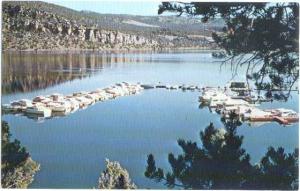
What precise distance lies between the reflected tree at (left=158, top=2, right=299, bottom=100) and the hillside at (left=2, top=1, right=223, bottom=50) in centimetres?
13

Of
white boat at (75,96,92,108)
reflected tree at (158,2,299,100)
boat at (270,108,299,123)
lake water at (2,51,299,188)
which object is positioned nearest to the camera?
reflected tree at (158,2,299,100)

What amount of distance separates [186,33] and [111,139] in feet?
2.73

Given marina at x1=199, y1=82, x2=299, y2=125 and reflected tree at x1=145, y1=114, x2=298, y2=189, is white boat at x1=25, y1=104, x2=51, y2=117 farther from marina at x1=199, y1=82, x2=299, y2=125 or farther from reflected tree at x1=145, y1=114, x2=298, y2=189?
marina at x1=199, y1=82, x2=299, y2=125

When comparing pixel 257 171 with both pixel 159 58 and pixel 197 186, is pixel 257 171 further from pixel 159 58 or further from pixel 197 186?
pixel 159 58

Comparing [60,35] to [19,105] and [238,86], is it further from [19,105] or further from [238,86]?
[238,86]

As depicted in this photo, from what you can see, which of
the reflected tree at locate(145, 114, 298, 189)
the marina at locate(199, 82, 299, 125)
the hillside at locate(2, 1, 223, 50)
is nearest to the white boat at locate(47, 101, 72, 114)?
the hillside at locate(2, 1, 223, 50)

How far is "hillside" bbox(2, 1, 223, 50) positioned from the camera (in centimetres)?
362

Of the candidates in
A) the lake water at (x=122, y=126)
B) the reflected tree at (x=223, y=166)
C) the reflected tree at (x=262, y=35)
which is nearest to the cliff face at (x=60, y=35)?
the lake water at (x=122, y=126)

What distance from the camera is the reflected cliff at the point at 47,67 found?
3.65 metres

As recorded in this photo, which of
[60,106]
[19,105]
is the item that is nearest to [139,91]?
[60,106]

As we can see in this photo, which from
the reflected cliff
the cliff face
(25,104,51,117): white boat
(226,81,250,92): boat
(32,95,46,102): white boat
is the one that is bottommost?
(25,104,51,117): white boat

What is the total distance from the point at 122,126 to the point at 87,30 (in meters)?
0.73

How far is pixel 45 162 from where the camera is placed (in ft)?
11.9

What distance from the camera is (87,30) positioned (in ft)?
12.7
